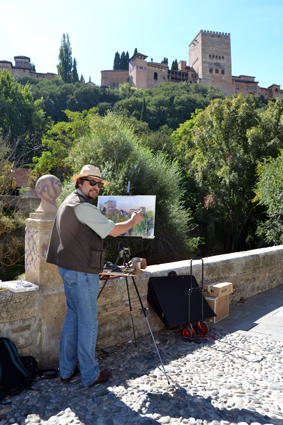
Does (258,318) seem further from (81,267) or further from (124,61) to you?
(124,61)

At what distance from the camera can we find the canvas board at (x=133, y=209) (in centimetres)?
459

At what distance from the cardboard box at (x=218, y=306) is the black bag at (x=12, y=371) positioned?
2532 mm

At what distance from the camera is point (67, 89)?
63250mm

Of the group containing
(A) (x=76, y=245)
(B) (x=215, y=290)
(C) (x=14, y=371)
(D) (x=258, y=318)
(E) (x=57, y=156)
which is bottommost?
(D) (x=258, y=318)

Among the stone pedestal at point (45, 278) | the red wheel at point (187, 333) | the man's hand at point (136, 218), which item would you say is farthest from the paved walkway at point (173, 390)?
the man's hand at point (136, 218)

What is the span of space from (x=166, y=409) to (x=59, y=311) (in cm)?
144

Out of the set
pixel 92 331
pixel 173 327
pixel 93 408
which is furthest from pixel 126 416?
pixel 173 327

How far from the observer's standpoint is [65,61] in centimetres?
8250

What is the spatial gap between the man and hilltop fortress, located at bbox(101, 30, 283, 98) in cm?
8408

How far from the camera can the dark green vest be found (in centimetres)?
274

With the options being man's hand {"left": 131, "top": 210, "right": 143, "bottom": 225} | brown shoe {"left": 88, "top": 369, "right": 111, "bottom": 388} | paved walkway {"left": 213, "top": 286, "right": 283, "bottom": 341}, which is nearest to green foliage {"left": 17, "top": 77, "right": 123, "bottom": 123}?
Answer: paved walkway {"left": 213, "top": 286, "right": 283, "bottom": 341}

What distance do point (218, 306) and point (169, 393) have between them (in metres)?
2.14

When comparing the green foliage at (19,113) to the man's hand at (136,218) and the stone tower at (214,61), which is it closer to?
the man's hand at (136,218)

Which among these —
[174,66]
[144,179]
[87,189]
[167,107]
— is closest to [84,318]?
[87,189]
